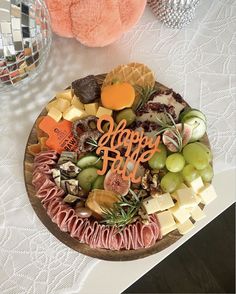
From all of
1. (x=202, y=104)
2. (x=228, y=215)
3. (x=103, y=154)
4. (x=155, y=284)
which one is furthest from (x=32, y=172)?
(x=228, y=215)

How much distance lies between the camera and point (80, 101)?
0.86m

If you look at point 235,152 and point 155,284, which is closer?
point 235,152

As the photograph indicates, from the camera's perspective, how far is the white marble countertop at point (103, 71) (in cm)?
79

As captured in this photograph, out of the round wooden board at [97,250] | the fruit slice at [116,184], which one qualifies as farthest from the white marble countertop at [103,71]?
the fruit slice at [116,184]

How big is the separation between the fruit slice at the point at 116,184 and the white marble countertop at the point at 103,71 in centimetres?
13

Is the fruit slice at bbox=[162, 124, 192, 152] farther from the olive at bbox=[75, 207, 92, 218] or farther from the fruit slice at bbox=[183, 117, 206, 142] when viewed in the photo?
A: the olive at bbox=[75, 207, 92, 218]

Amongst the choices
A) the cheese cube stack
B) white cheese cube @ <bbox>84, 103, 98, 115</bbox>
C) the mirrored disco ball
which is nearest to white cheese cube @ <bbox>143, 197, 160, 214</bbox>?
the cheese cube stack

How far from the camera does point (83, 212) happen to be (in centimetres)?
76

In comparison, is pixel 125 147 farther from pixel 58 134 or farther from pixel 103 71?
pixel 103 71

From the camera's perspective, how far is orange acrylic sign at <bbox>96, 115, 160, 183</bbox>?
786 mm

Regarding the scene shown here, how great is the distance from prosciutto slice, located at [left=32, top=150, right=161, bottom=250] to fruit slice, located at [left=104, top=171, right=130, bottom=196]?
61 mm

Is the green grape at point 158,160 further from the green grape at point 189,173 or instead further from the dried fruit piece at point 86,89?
the dried fruit piece at point 86,89

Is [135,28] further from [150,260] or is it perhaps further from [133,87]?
[150,260]

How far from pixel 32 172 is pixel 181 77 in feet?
1.28
